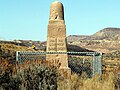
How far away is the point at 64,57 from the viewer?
1838cm

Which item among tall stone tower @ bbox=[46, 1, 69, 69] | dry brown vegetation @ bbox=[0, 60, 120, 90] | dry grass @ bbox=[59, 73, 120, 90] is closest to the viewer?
dry brown vegetation @ bbox=[0, 60, 120, 90]

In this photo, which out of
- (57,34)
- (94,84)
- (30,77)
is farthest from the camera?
(57,34)

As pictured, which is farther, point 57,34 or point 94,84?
point 57,34

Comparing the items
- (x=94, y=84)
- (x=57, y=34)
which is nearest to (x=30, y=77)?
(x=94, y=84)

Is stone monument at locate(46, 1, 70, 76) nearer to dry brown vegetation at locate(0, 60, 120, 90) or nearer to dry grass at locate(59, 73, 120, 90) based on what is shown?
dry grass at locate(59, 73, 120, 90)

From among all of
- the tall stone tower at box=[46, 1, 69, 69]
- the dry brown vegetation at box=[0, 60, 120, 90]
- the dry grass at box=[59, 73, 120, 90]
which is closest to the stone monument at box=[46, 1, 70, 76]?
the tall stone tower at box=[46, 1, 69, 69]

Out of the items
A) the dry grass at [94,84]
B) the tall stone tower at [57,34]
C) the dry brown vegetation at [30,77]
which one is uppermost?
the tall stone tower at [57,34]

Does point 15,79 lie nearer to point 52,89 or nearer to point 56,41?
point 52,89

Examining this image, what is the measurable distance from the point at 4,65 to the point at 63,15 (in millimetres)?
10688

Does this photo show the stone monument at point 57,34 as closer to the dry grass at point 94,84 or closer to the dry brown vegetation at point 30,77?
the dry grass at point 94,84

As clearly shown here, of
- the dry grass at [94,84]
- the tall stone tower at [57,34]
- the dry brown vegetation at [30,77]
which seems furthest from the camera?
the tall stone tower at [57,34]

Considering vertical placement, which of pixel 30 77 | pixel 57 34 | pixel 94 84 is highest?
pixel 57 34

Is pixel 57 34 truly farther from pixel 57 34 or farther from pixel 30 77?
pixel 30 77

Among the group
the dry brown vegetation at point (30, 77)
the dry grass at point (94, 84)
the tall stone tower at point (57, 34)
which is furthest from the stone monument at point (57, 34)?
the dry brown vegetation at point (30, 77)
